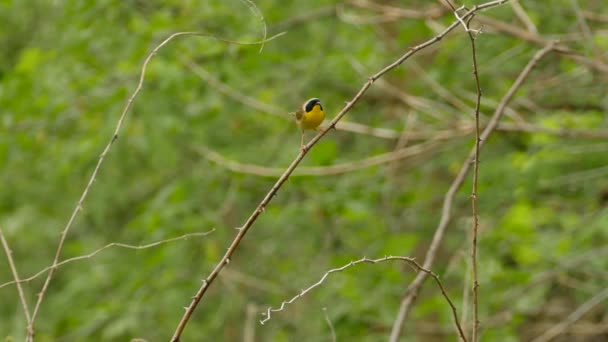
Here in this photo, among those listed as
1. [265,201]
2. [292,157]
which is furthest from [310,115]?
[292,157]

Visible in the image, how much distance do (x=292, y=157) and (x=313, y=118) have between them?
3.12m

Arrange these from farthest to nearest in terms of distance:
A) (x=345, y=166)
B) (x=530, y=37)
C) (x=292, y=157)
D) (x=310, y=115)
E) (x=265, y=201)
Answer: (x=292, y=157) → (x=345, y=166) → (x=530, y=37) → (x=310, y=115) → (x=265, y=201)

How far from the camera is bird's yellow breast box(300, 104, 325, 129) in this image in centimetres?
296

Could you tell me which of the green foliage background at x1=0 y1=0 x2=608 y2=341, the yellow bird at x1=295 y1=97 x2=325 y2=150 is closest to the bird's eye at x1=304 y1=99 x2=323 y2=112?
the yellow bird at x1=295 y1=97 x2=325 y2=150

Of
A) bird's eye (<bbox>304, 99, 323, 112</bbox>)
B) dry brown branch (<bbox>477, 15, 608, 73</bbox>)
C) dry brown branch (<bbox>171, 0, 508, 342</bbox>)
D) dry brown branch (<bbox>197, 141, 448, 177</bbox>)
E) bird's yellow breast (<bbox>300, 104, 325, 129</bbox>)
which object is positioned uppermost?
dry brown branch (<bbox>477, 15, 608, 73</bbox>)

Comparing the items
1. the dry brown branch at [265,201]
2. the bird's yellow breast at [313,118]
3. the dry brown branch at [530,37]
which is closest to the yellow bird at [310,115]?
the bird's yellow breast at [313,118]

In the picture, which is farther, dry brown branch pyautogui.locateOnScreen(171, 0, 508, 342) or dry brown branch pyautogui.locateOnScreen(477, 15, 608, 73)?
dry brown branch pyautogui.locateOnScreen(477, 15, 608, 73)

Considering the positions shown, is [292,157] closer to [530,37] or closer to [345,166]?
[345,166]

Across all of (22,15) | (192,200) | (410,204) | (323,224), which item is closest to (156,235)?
(192,200)

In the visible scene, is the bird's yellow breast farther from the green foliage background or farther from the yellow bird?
the green foliage background

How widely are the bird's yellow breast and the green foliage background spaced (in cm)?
228

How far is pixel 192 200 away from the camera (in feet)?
21.1

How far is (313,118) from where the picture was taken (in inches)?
117

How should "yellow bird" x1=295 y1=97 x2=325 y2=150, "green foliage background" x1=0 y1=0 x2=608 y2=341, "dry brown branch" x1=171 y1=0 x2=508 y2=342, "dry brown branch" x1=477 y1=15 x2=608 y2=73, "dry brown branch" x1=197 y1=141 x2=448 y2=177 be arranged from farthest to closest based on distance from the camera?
"green foliage background" x1=0 y1=0 x2=608 y2=341
"dry brown branch" x1=197 y1=141 x2=448 y2=177
"dry brown branch" x1=477 y1=15 x2=608 y2=73
"yellow bird" x1=295 y1=97 x2=325 y2=150
"dry brown branch" x1=171 y1=0 x2=508 y2=342
